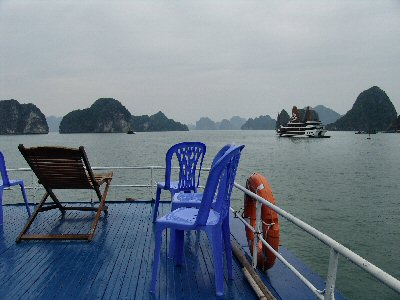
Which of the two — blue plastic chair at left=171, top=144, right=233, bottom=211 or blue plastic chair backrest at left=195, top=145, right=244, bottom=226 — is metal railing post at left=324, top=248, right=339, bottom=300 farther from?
blue plastic chair at left=171, top=144, right=233, bottom=211

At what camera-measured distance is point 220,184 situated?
324 centimetres

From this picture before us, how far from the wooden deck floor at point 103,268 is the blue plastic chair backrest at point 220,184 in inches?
31.9

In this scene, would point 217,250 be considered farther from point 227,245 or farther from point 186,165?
point 186,165

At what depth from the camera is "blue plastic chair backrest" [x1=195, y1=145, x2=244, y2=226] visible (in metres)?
2.93

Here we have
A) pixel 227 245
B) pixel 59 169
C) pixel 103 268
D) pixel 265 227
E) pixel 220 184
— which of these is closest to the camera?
pixel 220 184

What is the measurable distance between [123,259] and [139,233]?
1014 millimetres

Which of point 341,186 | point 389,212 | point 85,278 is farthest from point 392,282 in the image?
point 341,186

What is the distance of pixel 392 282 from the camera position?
1461 mm

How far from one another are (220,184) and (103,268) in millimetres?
1773

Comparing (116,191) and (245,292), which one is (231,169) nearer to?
(245,292)

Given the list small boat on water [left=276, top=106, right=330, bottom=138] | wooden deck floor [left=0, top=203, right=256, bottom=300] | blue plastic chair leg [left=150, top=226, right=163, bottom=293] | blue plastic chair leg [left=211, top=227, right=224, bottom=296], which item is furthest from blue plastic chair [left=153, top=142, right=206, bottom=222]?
small boat on water [left=276, top=106, right=330, bottom=138]

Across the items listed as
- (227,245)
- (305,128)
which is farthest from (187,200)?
(305,128)

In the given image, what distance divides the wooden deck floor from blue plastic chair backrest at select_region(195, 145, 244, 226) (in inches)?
31.9

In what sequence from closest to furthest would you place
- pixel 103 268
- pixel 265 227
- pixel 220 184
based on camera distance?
pixel 220 184 < pixel 103 268 < pixel 265 227
